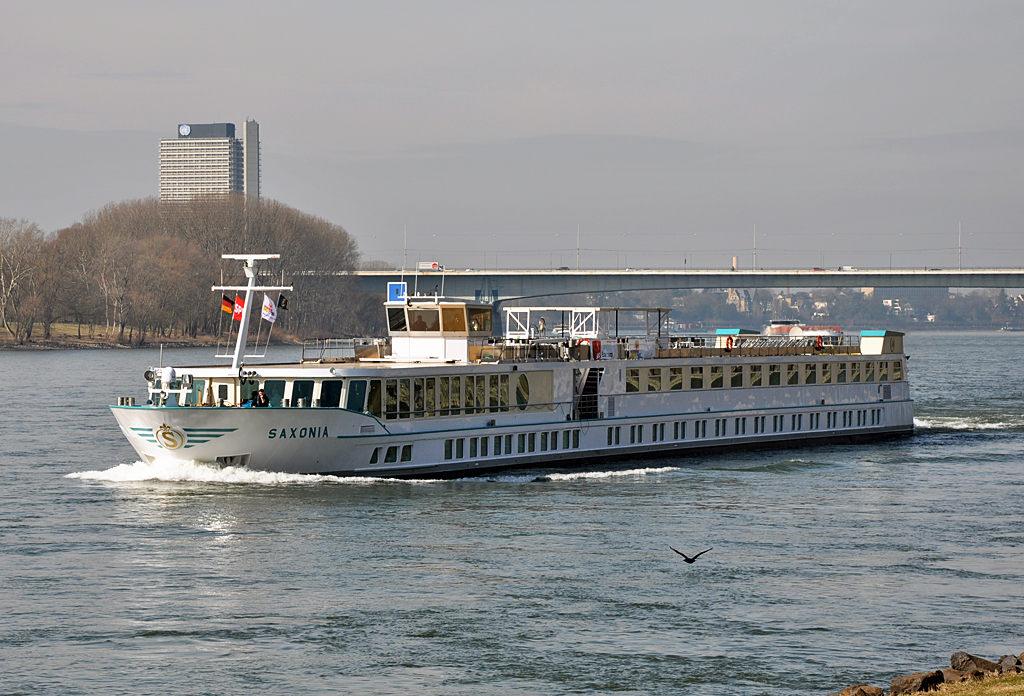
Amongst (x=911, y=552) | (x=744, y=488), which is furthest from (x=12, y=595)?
(x=744, y=488)

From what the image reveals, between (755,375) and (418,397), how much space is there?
1922 centimetres

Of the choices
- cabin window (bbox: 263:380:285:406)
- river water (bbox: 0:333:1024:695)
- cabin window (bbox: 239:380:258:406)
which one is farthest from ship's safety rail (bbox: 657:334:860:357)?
cabin window (bbox: 263:380:285:406)

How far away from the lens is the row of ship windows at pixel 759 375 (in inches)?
2083

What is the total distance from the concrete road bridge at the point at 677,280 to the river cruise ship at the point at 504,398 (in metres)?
97.7

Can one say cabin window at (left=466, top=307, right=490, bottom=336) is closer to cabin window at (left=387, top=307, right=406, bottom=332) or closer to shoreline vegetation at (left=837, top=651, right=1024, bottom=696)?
cabin window at (left=387, top=307, right=406, bottom=332)

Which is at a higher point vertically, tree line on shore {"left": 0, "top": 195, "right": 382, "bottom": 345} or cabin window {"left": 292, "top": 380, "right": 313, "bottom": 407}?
tree line on shore {"left": 0, "top": 195, "right": 382, "bottom": 345}

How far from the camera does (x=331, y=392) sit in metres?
42.6

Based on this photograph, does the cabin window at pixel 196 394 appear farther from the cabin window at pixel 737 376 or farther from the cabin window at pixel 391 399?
the cabin window at pixel 737 376

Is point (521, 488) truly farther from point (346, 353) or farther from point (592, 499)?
point (346, 353)

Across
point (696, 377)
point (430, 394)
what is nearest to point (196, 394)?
point (430, 394)

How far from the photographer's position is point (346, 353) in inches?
2021

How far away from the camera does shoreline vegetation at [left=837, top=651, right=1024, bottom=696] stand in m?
20.0

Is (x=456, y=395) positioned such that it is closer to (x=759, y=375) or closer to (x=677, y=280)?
(x=759, y=375)

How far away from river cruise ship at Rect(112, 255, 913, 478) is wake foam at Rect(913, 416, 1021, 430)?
444 centimetres
